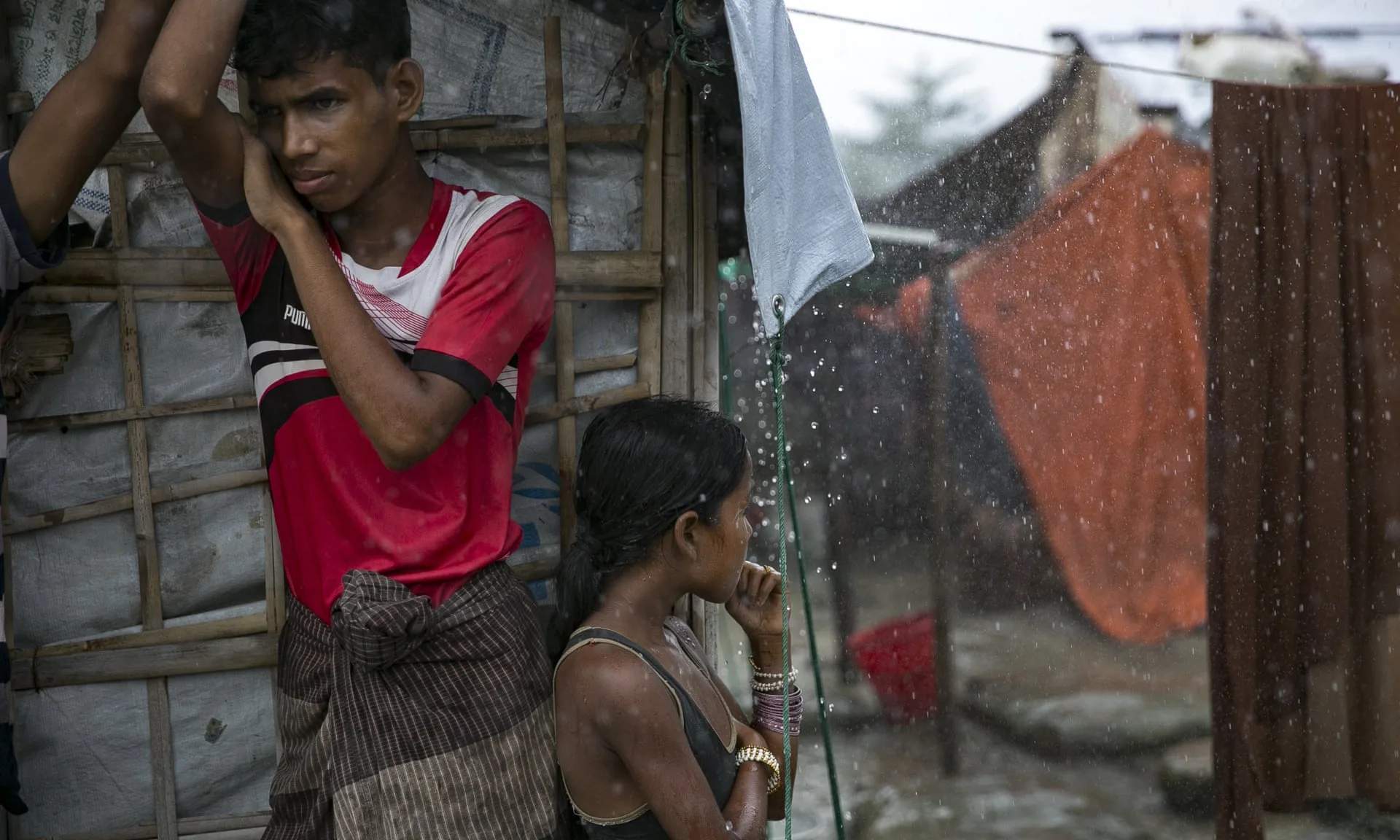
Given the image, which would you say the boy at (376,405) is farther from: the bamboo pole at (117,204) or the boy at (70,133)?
the bamboo pole at (117,204)

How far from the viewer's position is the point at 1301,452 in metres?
3.68

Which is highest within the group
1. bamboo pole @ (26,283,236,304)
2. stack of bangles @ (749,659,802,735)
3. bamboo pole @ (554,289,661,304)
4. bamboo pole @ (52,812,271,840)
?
bamboo pole @ (26,283,236,304)

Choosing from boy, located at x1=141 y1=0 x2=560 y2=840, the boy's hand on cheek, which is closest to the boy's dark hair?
boy, located at x1=141 y1=0 x2=560 y2=840

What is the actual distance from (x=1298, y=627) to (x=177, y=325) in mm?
3628

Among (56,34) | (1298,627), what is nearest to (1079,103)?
(1298,627)

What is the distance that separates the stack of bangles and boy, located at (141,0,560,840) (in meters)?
0.43

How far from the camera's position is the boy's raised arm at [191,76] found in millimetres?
1477

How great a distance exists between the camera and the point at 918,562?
575 centimetres

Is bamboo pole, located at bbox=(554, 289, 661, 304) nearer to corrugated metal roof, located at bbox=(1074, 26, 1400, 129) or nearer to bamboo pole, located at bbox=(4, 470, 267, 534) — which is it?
bamboo pole, located at bbox=(4, 470, 267, 534)

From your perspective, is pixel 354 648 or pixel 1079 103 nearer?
pixel 354 648

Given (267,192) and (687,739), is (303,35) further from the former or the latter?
(687,739)

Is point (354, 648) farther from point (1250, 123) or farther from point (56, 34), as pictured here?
point (1250, 123)

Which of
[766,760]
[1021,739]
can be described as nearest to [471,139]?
[766,760]

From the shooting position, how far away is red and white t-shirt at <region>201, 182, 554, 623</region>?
171 centimetres
